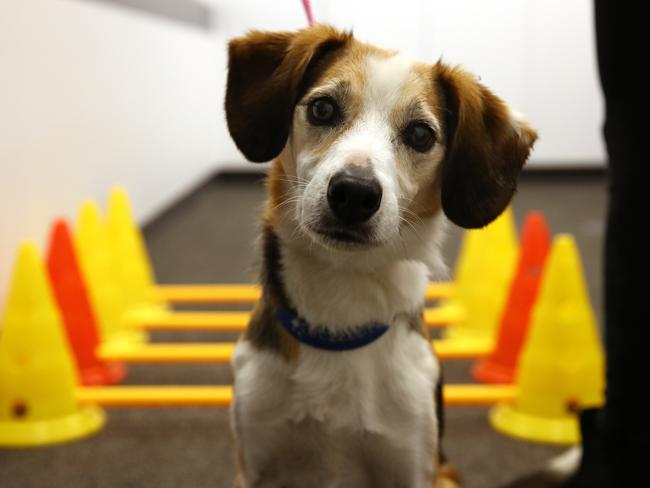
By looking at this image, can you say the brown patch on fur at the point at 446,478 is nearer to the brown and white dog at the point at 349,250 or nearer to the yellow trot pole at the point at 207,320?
the brown and white dog at the point at 349,250

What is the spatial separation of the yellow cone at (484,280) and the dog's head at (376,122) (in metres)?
2.05

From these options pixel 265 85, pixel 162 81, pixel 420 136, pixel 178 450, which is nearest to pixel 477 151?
pixel 420 136

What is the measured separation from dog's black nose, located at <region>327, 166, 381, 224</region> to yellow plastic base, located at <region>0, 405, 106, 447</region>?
1.74 meters

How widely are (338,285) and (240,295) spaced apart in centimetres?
213

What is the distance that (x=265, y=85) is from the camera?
5.31 feet

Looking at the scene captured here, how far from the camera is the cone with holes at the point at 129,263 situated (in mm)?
3775

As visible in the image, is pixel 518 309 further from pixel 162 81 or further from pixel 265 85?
pixel 162 81

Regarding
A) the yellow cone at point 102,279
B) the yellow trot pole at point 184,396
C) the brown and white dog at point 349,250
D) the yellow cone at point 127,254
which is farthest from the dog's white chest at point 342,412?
the yellow cone at point 127,254

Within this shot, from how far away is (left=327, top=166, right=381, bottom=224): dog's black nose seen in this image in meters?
1.43

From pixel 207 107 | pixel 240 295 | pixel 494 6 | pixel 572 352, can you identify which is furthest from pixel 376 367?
pixel 207 107

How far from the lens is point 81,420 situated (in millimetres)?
2904

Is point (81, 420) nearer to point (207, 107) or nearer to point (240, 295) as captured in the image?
point (240, 295)

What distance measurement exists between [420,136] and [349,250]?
254mm

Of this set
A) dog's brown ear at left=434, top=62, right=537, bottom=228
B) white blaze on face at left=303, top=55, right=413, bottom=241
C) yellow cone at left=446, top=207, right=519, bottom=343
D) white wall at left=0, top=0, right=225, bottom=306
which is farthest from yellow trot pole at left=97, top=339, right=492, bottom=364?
white blaze on face at left=303, top=55, right=413, bottom=241
